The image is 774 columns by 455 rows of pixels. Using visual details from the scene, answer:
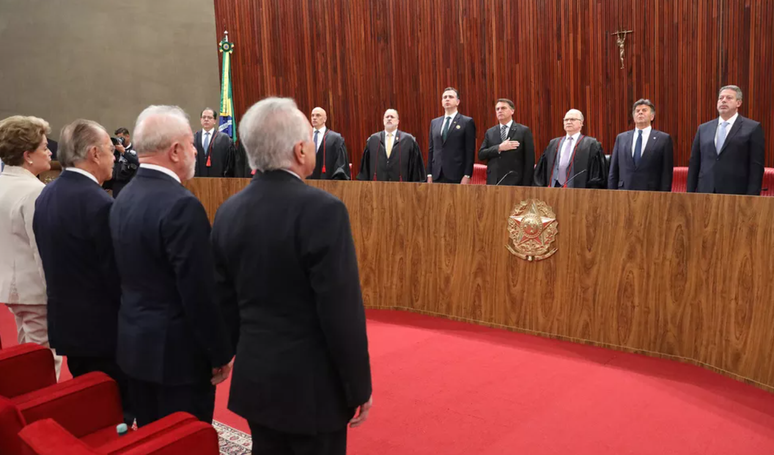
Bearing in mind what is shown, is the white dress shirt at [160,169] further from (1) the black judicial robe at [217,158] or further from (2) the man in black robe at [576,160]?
(1) the black judicial robe at [217,158]

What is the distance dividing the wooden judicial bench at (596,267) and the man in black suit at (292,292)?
2.13 m

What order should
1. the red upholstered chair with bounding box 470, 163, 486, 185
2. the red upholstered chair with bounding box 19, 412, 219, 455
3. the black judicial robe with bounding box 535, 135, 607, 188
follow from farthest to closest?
the red upholstered chair with bounding box 470, 163, 486, 185, the black judicial robe with bounding box 535, 135, 607, 188, the red upholstered chair with bounding box 19, 412, 219, 455

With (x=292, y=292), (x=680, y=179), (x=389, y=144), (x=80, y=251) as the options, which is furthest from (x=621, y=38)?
(x=292, y=292)

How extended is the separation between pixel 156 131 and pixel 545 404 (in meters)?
1.82

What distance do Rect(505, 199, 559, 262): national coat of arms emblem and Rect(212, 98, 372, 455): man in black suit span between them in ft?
7.32

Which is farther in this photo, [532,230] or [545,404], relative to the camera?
[532,230]

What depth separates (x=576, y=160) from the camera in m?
4.85

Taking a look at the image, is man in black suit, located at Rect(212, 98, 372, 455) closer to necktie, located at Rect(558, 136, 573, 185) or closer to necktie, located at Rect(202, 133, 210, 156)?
necktie, located at Rect(558, 136, 573, 185)

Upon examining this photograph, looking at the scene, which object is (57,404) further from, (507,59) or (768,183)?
(507,59)

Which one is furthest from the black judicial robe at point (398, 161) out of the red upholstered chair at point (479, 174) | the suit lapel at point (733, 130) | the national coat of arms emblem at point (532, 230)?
the suit lapel at point (733, 130)

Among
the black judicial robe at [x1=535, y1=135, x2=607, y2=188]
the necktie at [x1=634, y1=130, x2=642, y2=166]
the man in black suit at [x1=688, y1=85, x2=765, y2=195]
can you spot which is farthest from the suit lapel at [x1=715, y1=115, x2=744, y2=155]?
the black judicial robe at [x1=535, y1=135, x2=607, y2=188]

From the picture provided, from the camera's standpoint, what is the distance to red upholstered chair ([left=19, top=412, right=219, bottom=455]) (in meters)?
1.07

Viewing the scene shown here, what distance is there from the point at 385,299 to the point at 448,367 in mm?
1176

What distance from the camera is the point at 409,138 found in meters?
5.78
